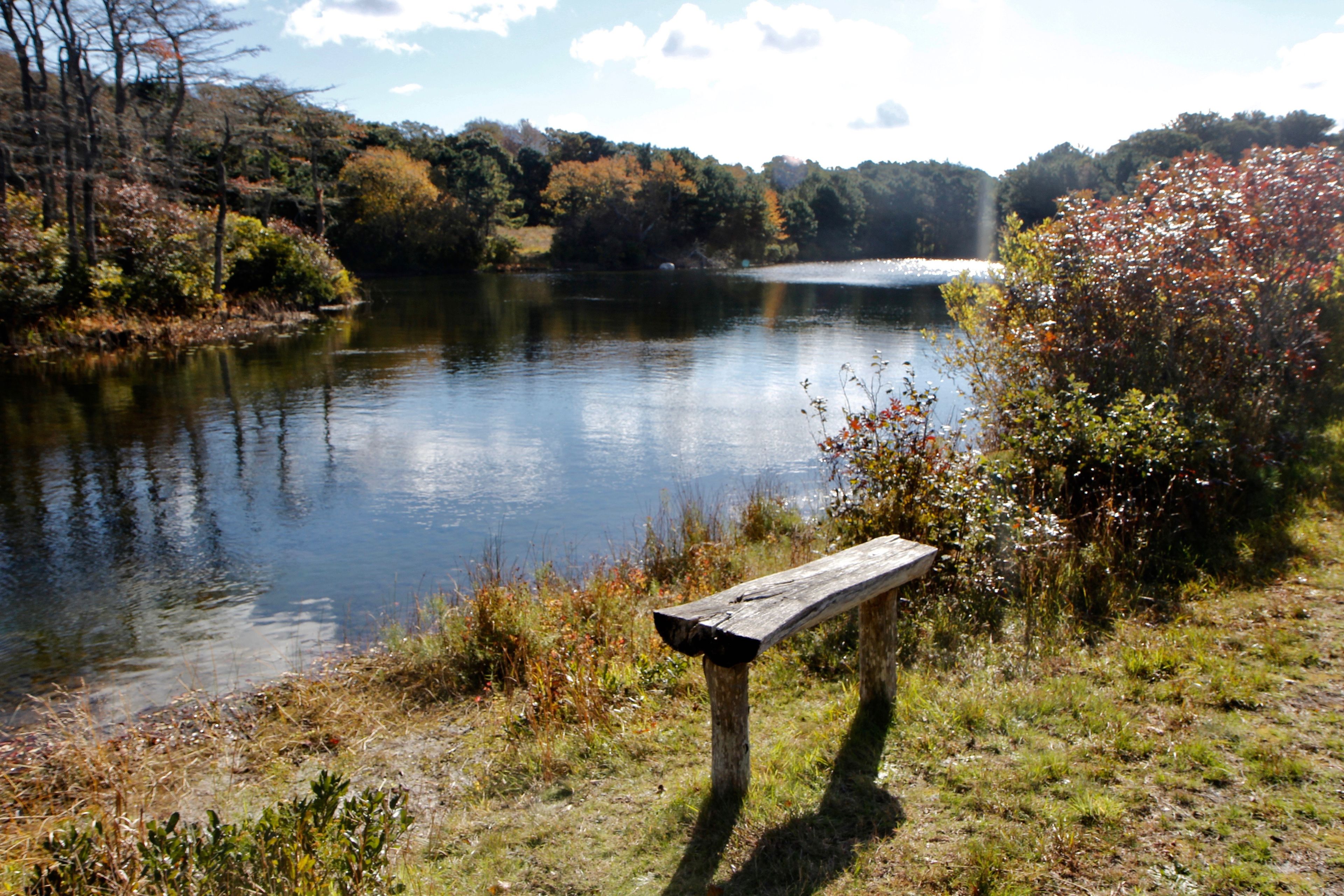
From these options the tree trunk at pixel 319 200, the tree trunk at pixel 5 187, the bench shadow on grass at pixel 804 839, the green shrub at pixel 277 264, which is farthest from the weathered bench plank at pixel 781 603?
the tree trunk at pixel 319 200

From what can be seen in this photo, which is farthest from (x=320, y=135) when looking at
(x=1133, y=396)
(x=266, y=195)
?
(x=1133, y=396)

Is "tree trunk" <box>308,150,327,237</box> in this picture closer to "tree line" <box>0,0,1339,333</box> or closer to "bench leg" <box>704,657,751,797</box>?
"tree line" <box>0,0,1339,333</box>

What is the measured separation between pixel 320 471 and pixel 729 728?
10.6m

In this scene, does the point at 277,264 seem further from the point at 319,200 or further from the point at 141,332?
the point at 319,200

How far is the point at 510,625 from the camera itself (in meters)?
6.27

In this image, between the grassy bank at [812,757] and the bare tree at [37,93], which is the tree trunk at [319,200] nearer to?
the bare tree at [37,93]

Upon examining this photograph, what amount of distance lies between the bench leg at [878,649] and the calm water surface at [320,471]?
477 centimetres

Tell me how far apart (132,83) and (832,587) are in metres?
36.5

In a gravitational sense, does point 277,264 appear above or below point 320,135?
below

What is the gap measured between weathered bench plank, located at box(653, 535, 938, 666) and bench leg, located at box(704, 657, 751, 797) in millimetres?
118

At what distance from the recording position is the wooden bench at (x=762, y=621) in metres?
3.31

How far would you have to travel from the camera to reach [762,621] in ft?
11.0

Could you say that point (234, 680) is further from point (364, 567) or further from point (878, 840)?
point (878, 840)

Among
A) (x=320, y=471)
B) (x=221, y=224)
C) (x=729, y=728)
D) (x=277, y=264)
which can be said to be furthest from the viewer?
(x=277, y=264)
